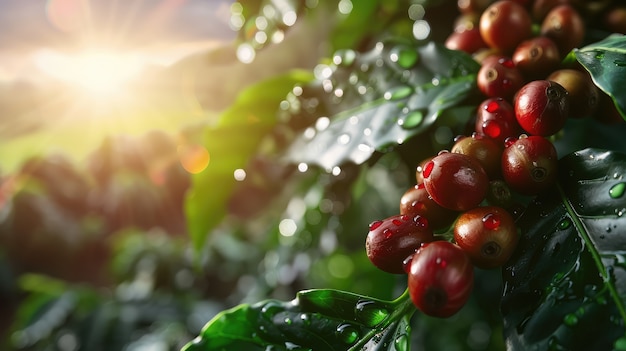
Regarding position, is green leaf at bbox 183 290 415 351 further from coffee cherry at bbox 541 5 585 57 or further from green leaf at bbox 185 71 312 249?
green leaf at bbox 185 71 312 249

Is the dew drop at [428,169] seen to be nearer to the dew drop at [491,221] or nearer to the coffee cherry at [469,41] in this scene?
the dew drop at [491,221]

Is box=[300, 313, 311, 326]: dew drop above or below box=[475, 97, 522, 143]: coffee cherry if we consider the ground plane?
below

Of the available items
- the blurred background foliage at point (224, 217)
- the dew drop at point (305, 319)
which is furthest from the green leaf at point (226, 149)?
the dew drop at point (305, 319)

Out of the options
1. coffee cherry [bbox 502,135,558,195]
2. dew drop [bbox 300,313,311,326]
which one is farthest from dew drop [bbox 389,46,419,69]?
dew drop [bbox 300,313,311,326]

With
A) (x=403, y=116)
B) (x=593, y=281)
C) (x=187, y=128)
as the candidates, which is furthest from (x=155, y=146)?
(x=593, y=281)

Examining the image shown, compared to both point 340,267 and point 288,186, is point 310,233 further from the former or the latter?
point 340,267
